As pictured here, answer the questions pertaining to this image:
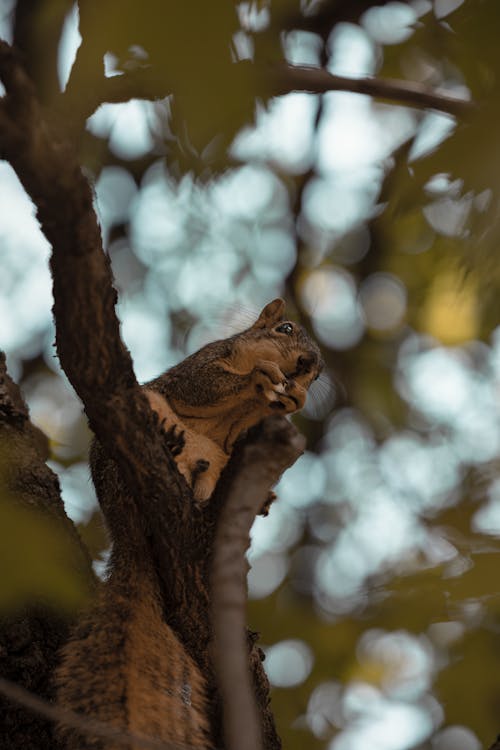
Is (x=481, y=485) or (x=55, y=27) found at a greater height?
(x=55, y=27)

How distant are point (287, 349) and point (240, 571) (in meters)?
1.67

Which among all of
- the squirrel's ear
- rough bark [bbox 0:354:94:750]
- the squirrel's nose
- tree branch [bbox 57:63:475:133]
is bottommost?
rough bark [bbox 0:354:94:750]

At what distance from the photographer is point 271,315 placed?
2.89 meters

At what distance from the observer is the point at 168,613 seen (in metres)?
1.93

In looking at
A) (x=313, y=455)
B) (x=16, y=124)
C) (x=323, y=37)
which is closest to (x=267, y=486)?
(x=16, y=124)

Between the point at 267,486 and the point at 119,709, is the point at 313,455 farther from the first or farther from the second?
the point at 267,486

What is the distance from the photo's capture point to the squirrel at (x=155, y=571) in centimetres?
178

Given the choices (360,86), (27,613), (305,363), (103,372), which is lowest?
(27,613)

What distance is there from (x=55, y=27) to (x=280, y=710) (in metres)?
2.21

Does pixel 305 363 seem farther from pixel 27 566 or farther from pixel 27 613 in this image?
pixel 27 566

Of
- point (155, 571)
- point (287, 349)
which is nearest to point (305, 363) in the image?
point (287, 349)

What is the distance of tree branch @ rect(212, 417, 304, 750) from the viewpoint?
868 millimetres

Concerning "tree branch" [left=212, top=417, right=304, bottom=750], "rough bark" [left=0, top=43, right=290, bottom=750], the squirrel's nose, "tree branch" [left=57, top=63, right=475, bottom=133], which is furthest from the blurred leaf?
the squirrel's nose

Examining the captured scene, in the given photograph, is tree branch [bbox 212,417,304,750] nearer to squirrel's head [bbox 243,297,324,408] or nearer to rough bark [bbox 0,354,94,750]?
rough bark [bbox 0,354,94,750]
